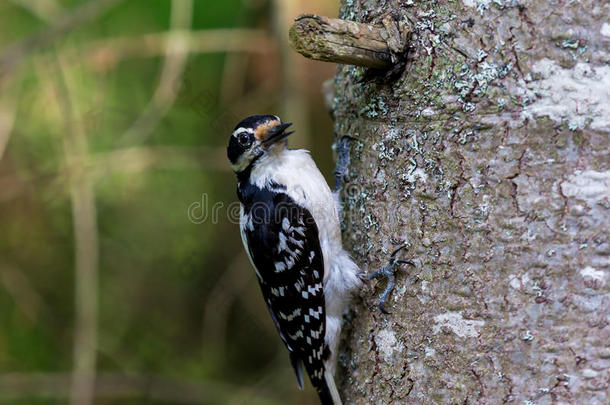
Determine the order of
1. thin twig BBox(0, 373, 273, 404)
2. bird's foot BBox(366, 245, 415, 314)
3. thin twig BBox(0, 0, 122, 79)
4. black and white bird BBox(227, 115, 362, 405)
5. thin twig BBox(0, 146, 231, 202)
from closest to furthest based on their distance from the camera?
bird's foot BBox(366, 245, 415, 314) < black and white bird BBox(227, 115, 362, 405) < thin twig BBox(0, 0, 122, 79) < thin twig BBox(0, 146, 231, 202) < thin twig BBox(0, 373, 273, 404)

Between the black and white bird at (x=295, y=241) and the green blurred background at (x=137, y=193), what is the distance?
825mm

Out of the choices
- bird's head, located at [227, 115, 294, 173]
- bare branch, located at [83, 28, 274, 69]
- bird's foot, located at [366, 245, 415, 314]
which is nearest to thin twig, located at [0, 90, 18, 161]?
bare branch, located at [83, 28, 274, 69]

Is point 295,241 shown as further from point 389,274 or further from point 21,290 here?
point 21,290

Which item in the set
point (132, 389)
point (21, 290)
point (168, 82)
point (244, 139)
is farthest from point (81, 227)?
point (244, 139)

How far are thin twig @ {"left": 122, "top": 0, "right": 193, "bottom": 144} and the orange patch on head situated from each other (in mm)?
949

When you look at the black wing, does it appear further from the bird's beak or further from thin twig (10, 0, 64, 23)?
thin twig (10, 0, 64, 23)

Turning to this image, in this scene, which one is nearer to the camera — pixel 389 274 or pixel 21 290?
pixel 389 274

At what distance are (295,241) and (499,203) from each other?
1043mm

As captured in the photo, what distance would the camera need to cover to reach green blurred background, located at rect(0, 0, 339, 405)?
3057 mm

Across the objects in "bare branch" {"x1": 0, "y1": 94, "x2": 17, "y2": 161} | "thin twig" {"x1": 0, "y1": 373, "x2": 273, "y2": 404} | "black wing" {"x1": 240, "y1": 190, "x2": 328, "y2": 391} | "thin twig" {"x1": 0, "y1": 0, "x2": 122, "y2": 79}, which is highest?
"thin twig" {"x1": 0, "y1": 0, "x2": 122, "y2": 79}

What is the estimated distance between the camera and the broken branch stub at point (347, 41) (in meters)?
1.55

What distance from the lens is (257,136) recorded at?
7.85 feet

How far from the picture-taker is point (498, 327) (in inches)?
Answer: 59.6

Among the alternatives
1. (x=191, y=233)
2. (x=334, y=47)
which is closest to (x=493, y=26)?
(x=334, y=47)
